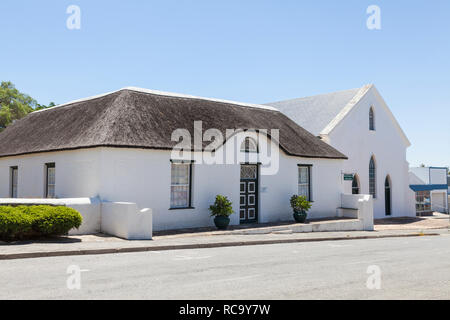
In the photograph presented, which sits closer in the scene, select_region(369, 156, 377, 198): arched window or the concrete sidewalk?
the concrete sidewalk

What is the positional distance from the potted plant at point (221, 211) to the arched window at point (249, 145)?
2915 mm

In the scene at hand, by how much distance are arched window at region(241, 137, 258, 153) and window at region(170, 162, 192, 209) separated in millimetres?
2984

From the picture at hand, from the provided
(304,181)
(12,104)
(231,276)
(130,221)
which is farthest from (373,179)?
(12,104)

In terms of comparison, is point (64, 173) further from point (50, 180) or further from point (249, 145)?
point (249, 145)

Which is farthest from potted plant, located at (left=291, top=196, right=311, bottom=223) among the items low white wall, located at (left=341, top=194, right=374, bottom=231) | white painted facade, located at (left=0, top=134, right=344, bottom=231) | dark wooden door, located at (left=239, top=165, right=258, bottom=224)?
low white wall, located at (left=341, top=194, right=374, bottom=231)

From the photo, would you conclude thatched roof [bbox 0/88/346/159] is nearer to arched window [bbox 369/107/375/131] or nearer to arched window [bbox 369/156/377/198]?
arched window [bbox 369/156/377/198]

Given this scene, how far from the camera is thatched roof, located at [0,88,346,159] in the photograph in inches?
739

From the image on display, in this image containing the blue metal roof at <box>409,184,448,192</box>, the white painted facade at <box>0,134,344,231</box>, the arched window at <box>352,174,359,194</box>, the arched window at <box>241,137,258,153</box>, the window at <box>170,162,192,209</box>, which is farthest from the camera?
the blue metal roof at <box>409,184,448,192</box>

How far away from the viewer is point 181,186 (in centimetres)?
1991

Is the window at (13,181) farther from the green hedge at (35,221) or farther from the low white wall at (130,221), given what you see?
the green hedge at (35,221)

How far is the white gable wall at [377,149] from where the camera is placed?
31.9 metres

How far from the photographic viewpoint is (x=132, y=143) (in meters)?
18.0

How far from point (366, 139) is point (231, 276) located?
2638 cm

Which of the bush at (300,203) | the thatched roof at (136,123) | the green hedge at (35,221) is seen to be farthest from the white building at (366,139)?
the green hedge at (35,221)
